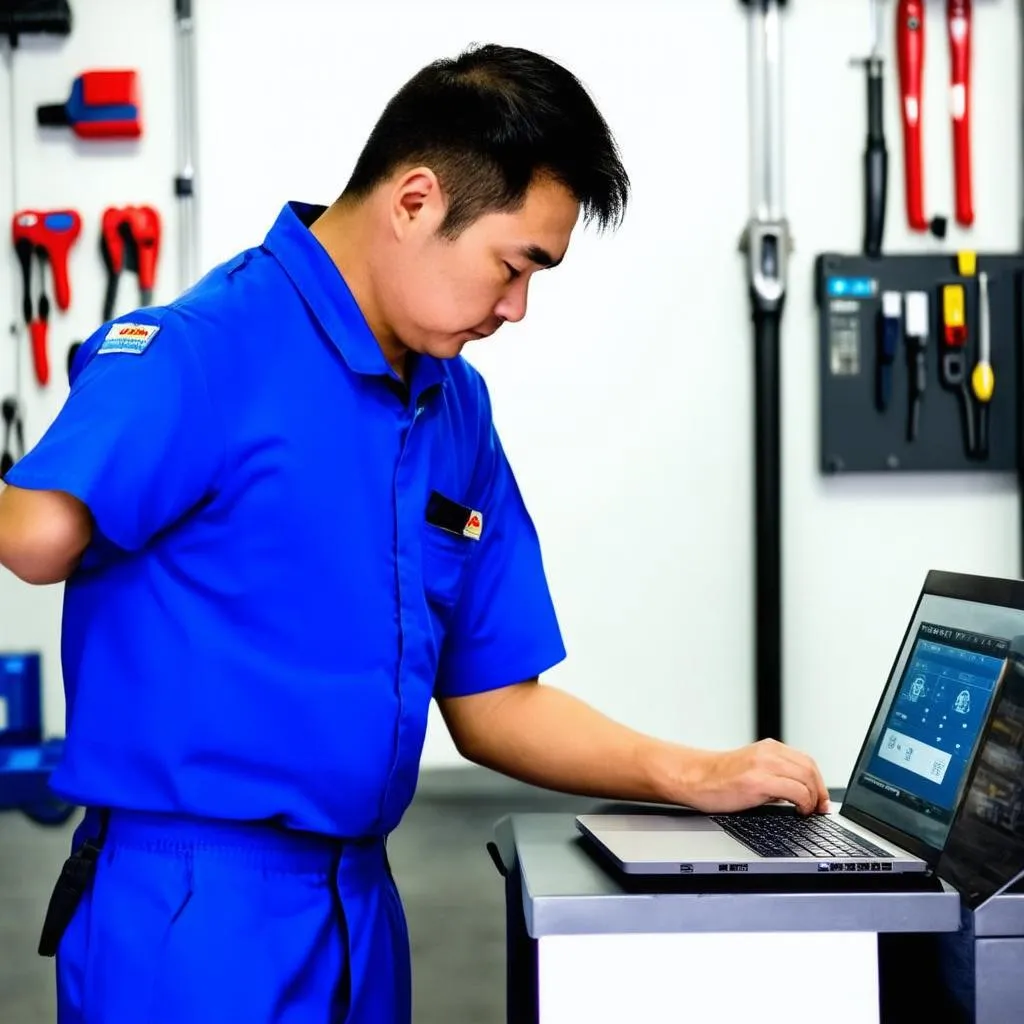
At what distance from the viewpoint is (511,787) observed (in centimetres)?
212

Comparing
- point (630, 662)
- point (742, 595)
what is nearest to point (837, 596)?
point (742, 595)

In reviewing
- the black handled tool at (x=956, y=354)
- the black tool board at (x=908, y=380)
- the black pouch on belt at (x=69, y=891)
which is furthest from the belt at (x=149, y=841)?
the black handled tool at (x=956, y=354)

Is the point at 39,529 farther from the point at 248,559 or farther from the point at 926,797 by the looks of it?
the point at 926,797

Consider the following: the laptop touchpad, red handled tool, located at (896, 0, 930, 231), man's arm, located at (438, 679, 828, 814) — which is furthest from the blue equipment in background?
red handled tool, located at (896, 0, 930, 231)

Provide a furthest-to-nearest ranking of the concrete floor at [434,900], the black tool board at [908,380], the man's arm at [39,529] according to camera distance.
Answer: the black tool board at [908,380] → the concrete floor at [434,900] → the man's arm at [39,529]

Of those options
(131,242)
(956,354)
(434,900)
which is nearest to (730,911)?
(434,900)

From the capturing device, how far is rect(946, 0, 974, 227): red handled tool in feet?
6.97

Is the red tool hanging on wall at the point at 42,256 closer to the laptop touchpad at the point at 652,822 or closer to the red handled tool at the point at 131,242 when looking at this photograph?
the red handled tool at the point at 131,242

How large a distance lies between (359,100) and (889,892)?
1.64m

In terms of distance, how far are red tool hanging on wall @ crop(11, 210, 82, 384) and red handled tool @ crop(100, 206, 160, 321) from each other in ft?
0.19

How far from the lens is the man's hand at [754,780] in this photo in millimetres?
1092

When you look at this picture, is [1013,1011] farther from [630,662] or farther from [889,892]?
[630,662]

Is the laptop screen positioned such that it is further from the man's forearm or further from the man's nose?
the man's nose

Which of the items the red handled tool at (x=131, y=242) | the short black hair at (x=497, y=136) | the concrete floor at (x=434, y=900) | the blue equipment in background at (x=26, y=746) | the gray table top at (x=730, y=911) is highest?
the red handled tool at (x=131, y=242)
